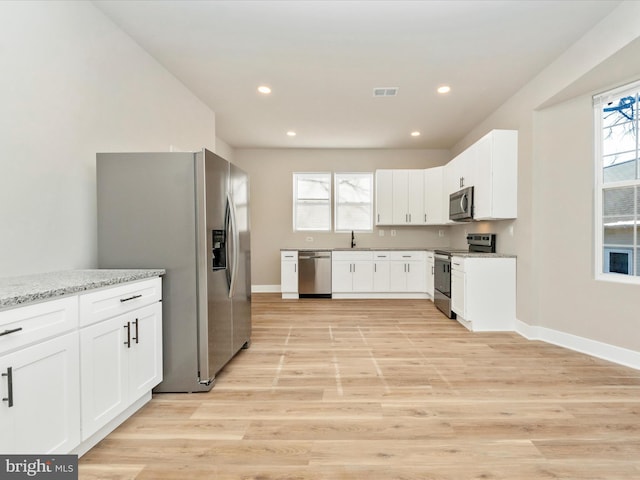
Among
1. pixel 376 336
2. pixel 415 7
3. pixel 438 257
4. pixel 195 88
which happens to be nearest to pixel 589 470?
pixel 376 336

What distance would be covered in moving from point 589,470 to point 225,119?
5.19m

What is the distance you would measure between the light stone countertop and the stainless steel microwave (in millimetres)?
3937

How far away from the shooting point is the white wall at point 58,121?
190 cm

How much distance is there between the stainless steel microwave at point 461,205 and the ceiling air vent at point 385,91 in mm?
1662

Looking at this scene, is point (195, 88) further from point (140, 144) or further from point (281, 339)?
point (281, 339)

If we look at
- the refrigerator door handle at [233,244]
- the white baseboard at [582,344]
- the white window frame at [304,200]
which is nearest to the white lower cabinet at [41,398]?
the refrigerator door handle at [233,244]

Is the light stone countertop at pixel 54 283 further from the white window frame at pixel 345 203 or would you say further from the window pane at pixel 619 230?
the white window frame at pixel 345 203

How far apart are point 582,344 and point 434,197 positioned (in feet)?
11.1

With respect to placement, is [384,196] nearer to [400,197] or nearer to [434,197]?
[400,197]

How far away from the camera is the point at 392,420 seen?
2062mm

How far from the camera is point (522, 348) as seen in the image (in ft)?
11.2

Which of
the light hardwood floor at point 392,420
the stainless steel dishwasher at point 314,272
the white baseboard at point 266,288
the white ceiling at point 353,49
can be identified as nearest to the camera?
the light hardwood floor at point 392,420

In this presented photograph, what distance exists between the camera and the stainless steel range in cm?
461

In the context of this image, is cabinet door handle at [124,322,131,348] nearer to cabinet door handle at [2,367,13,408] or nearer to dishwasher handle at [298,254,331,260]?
cabinet door handle at [2,367,13,408]
